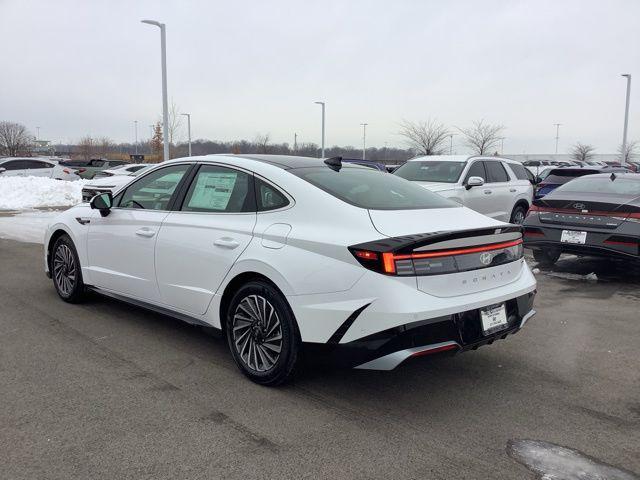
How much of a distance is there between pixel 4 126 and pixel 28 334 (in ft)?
239

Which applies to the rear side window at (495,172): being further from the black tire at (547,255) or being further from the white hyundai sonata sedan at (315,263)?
the white hyundai sonata sedan at (315,263)

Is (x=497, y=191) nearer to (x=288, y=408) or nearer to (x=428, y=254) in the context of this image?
(x=428, y=254)

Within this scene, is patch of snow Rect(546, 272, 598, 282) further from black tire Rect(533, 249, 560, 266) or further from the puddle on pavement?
the puddle on pavement

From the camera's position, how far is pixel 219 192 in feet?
14.4

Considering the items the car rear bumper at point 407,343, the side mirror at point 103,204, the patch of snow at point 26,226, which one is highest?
the side mirror at point 103,204

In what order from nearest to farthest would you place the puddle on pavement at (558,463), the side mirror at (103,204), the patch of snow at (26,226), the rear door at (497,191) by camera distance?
the puddle on pavement at (558,463), the side mirror at (103,204), the rear door at (497,191), the patch of snow at (26,226)

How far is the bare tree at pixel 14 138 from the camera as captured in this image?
62700 millimetres

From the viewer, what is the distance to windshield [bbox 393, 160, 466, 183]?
10.4 metres

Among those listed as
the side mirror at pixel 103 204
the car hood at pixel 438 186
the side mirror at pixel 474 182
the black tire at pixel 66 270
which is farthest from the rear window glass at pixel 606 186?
the black tire at pixel 66 270

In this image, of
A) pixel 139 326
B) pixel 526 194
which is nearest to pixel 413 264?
pixel 139 326

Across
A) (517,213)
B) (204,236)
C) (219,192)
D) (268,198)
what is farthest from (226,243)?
(517,213)

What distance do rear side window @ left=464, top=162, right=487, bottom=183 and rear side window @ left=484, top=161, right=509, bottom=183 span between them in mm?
148

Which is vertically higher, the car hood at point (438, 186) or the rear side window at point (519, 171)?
the rear side window at point (519, 171)

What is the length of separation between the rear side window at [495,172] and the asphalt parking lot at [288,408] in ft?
20.0
